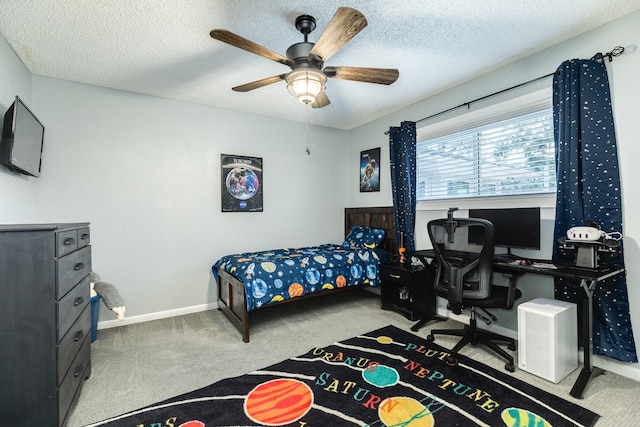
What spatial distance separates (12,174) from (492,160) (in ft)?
13.6

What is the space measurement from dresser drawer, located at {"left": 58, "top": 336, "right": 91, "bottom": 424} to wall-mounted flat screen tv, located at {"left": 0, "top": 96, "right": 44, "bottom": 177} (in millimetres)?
1343

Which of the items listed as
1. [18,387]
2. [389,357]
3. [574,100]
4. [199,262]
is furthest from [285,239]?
[574,100]

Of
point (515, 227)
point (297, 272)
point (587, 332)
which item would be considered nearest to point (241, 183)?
point (297, 272)

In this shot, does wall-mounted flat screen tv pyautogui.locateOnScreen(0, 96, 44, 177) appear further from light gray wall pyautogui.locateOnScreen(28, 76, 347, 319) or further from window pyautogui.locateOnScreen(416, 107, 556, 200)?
window pyautogui.locateOnScreen(416, 107, 556, 200)

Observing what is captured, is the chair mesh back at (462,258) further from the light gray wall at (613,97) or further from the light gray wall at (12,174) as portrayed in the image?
the light gray wall at (12,174)

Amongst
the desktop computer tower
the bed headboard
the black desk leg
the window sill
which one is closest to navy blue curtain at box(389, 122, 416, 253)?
the window sill

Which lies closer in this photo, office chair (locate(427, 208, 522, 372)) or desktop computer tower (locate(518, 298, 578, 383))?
desktop computer tower (locate(518, 298, 578, 383))

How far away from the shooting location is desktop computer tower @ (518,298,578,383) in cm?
196

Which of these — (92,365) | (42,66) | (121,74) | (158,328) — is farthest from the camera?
(158,328)

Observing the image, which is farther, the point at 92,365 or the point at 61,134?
the point at 61,134

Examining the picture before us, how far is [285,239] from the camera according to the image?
13.9ft

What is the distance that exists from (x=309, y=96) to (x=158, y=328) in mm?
2737

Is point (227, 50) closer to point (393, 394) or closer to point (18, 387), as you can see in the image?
point (18, 387)

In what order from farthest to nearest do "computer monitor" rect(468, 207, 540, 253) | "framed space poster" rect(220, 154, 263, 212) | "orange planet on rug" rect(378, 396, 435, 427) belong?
1. "framed space poster" rect(220, 154, 263, 212)
2. "computer monitor" rect(468, 207, 540, 253)
3. "orange planet on rug" rect(378, 396, 435, 427)
